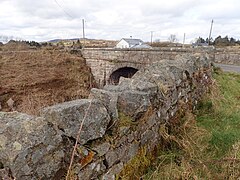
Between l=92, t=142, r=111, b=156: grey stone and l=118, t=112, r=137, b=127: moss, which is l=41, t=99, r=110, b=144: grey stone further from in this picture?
l=118, t=112, r=137, b=127: moss

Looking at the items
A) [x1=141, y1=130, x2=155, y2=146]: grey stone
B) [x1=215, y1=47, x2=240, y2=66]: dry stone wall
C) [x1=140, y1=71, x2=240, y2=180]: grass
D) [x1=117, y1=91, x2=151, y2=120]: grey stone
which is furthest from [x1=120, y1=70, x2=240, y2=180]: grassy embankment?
[x1=215, y1=47, x2=240, y2=66]: dry stone wall

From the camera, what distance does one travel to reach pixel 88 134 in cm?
174

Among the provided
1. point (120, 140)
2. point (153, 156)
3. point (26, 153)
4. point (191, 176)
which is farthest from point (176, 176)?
point (26, 153)

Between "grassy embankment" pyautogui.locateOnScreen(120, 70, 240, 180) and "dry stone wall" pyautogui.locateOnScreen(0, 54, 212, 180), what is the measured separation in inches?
6.8

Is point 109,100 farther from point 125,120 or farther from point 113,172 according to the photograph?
point 113,172

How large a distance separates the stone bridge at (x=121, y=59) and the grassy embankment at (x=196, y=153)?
1082 cm

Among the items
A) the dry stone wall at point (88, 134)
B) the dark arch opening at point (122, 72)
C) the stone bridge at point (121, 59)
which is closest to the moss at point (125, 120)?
the dry stone wall at point (88, 134)

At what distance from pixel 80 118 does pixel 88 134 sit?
14cm

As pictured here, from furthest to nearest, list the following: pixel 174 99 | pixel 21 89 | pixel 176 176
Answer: pixel 21 89 < pixel 174 99 < pixel 176 176

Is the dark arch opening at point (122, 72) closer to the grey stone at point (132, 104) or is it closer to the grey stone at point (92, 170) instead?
the grey stone at point (132, 104)

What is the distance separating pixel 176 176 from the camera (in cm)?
222

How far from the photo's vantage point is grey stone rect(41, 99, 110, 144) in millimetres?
1601

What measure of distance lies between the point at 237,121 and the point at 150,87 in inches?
82.5

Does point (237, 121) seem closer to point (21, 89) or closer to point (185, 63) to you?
point (185, 63)
